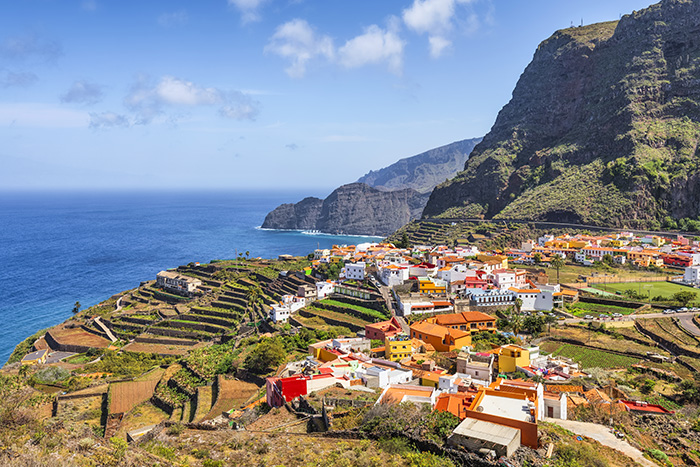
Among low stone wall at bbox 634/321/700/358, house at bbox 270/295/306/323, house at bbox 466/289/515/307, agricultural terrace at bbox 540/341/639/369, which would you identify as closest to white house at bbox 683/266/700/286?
low stone wall at bbox 634/321/700/358

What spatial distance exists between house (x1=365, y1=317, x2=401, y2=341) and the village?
147 mm

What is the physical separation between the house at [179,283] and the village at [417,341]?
19cm

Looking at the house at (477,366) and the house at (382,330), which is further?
the house at (382,330)

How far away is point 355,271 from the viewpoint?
48.8 metres

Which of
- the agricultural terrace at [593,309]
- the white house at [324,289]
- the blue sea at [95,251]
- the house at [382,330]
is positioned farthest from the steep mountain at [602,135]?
the house at [382,330]

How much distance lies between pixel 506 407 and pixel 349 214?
122 metres

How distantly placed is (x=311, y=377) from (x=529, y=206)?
7294 centimetres

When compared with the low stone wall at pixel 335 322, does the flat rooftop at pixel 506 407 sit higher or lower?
higher

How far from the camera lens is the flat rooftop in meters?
14.5

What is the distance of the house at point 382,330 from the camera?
31.9m

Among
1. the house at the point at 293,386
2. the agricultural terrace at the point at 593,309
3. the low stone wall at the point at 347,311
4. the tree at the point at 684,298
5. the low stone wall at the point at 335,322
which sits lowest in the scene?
the low stone wall at the point at 335,322

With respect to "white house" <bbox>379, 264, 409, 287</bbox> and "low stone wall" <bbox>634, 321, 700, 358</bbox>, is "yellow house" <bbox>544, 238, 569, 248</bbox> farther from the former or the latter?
"low stone wall" <bbox>634, 321, 700, 358</bbox>

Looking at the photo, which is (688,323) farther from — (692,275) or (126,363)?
(126,363)

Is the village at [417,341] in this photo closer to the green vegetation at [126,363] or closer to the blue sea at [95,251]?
the green vegetation at [126,363]
